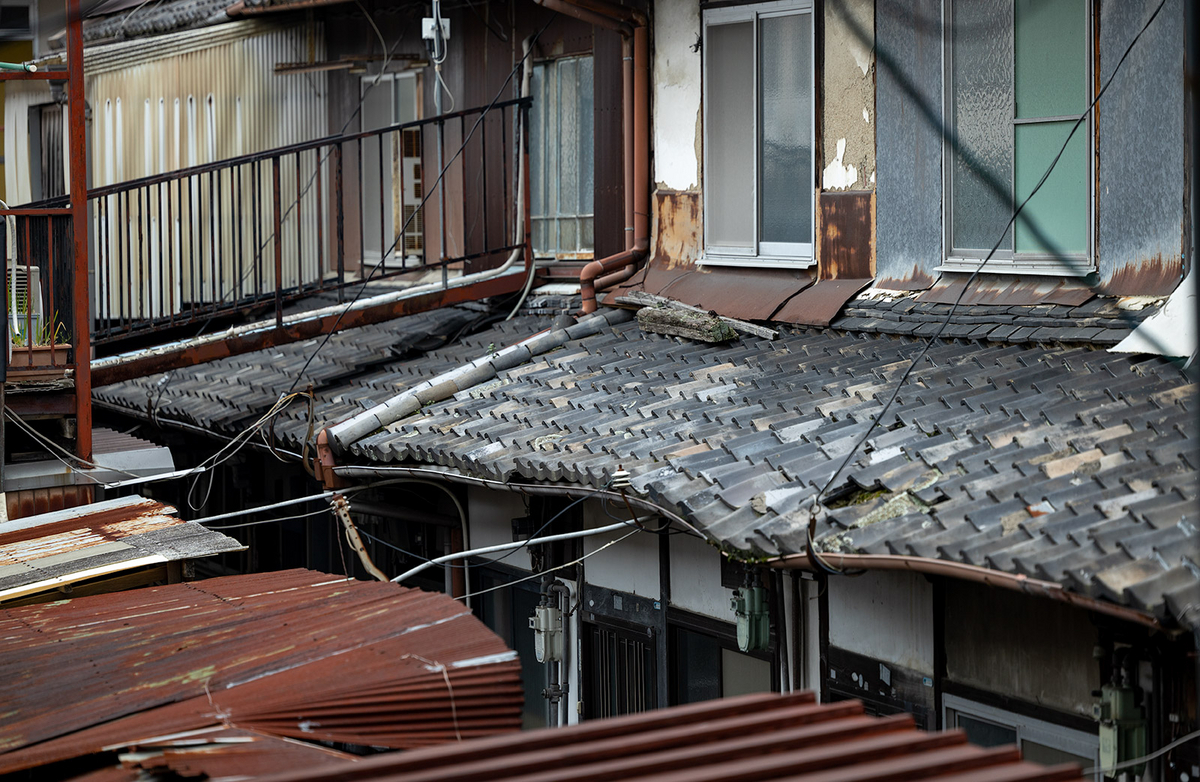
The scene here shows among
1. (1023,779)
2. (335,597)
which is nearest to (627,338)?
(335,597)

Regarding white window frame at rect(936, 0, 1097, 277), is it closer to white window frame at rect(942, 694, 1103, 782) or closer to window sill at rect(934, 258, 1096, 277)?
window sill at rect(934, 258, 1096, 277)

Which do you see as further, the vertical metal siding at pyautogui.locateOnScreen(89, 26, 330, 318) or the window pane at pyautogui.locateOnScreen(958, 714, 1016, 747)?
the vertical metal siding at pyautogui.locateOnScreen(89, 26, 330, 318)

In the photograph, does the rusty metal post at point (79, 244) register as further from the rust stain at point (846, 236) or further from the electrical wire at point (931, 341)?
the electrical wire at point (931, 341)

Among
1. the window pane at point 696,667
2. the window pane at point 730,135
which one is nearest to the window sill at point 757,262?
the window pane at point 730,135

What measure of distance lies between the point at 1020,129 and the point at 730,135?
3033 millimetres

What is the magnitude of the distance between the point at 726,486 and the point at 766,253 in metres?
4.16

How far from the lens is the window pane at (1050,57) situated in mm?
8188

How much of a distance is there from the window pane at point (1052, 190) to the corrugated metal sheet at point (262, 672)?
188 inches

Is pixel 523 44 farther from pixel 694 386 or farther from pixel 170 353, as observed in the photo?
pixel 694 386

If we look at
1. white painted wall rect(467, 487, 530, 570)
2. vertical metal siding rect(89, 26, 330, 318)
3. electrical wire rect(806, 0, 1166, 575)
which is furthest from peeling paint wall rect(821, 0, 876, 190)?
vertical metal siding rect(89, 26, 330, 318)

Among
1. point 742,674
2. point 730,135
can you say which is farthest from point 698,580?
point 730,135

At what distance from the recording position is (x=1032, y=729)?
6.57 metres

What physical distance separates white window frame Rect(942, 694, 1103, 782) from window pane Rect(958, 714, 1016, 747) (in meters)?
0.03

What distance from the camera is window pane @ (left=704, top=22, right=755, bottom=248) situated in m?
10.9
